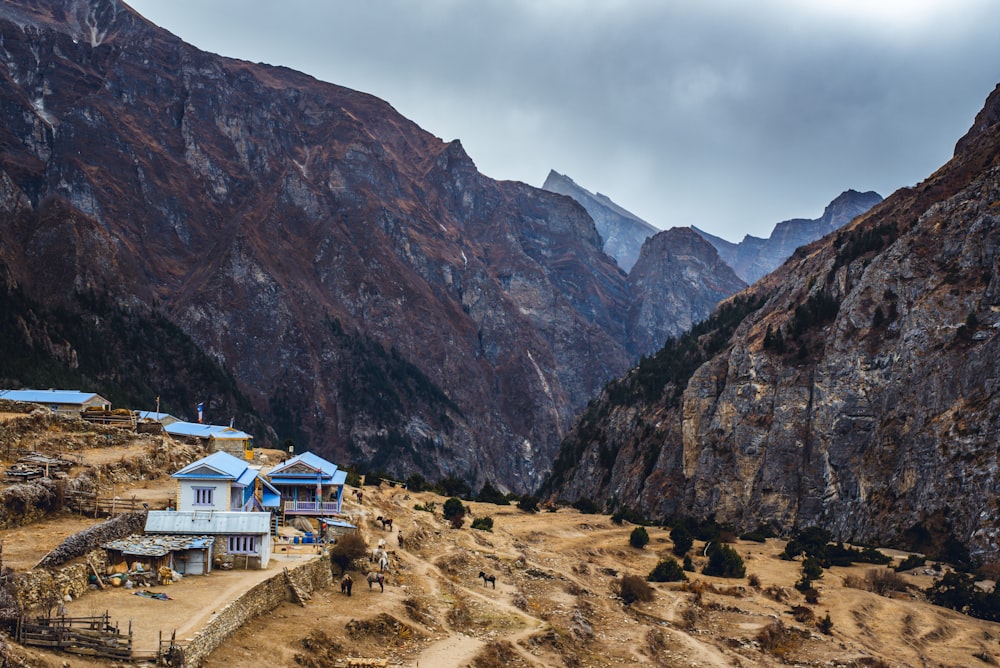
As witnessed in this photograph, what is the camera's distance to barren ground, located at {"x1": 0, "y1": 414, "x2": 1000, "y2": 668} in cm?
2711

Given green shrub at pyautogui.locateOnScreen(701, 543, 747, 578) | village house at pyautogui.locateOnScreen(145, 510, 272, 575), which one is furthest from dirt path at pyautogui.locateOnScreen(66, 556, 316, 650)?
green shrub at pyautogui.locateOnScreen(701, 543, 747, 578)

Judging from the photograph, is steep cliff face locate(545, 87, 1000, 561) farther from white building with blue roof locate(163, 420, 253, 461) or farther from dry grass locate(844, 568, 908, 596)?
white building with blue roof locate(163, 420, 253, 461)

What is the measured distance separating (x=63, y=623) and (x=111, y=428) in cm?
3036

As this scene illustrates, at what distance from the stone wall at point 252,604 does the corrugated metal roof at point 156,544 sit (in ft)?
11.0

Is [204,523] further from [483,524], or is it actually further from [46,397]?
[46,397]

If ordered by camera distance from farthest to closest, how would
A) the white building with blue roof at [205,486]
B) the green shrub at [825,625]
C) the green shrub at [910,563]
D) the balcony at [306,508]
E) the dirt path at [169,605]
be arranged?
the green shrub at [910,563] → the balcony at [306,508] → the green shrub at [825,625] → the white building with blue roof at [205,486] → the dirt path at [169,605]

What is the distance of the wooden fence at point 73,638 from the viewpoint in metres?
20.9

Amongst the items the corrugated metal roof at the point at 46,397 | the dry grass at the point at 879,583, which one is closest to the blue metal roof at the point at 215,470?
the corrugated metal roof at the point at 46,397

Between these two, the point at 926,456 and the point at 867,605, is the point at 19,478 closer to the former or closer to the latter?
the point at 867,605

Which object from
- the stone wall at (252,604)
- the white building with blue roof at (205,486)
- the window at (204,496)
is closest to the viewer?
the stone wall at (252,604)

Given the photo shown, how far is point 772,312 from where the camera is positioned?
106 m

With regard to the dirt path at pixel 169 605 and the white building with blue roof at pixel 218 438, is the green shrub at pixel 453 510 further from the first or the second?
the dirt path at pixel 169 605

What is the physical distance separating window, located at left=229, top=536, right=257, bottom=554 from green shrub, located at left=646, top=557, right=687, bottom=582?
1089 inches

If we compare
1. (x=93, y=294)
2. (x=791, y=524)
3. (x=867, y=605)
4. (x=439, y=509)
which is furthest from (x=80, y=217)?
(x=867, y=605)
